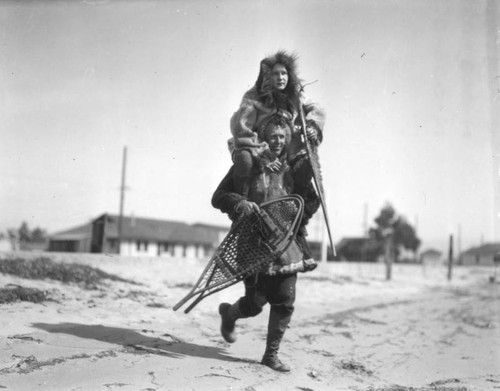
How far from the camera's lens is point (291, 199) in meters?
3.21

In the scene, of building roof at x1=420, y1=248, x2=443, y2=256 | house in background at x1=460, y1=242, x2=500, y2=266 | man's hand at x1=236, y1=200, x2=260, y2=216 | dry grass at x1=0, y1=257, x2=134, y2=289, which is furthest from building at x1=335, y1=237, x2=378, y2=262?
man's hand at x1=236, y1=200, x2=260, y2=216

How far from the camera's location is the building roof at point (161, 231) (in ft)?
116

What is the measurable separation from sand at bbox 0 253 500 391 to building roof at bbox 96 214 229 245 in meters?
29.2

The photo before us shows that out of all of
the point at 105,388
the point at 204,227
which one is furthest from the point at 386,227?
the point at 105,388

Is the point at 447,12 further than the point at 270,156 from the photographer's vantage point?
Yes

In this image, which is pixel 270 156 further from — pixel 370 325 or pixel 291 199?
pixel 370 325

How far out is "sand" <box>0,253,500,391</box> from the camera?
104 inches

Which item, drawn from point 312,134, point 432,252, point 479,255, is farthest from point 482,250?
point 312,134

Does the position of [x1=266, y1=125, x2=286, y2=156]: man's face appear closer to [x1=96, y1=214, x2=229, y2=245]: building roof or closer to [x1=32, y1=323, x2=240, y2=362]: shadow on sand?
[x1=32, y1=323, x2=240, y2=362]: shadow on sand

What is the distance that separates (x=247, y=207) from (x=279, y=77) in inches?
40.6

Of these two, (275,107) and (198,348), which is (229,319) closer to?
(198,348)

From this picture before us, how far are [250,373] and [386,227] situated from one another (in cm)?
6333

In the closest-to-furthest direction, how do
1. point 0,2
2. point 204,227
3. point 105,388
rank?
point 105,388 < point 0,2 < point 204,227

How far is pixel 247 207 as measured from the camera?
3.10 m
